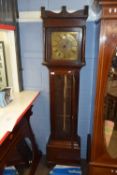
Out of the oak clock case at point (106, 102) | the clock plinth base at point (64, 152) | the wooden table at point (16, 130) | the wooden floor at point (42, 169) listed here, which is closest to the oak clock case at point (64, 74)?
the clock plinth base at point (64, 152)

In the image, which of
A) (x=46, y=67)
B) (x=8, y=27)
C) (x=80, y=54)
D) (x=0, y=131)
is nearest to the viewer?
(x=0, y=131)

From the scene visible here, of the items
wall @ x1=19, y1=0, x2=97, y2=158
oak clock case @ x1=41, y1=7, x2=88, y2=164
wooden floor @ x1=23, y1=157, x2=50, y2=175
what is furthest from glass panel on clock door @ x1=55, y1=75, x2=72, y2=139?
wooden floor @ x1=23, y1=157, x2=50, y2=175

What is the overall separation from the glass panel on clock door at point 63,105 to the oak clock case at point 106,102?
0.47 m

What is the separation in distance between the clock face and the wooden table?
1.60 feet

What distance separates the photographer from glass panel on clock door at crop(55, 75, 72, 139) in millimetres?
1838

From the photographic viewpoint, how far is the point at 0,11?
150 cm

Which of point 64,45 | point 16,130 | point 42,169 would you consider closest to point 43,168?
point 42,169

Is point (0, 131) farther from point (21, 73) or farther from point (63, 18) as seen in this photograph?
point (63, 18)

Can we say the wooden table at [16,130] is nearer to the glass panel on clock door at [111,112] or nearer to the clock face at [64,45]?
the clock face at [64,45]

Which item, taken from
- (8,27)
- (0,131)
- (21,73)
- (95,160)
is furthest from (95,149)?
(8,27)

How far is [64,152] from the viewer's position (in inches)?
78.1

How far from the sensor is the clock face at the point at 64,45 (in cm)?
172

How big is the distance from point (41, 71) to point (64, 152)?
3.04 feet

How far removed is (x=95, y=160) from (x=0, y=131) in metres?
0.90
